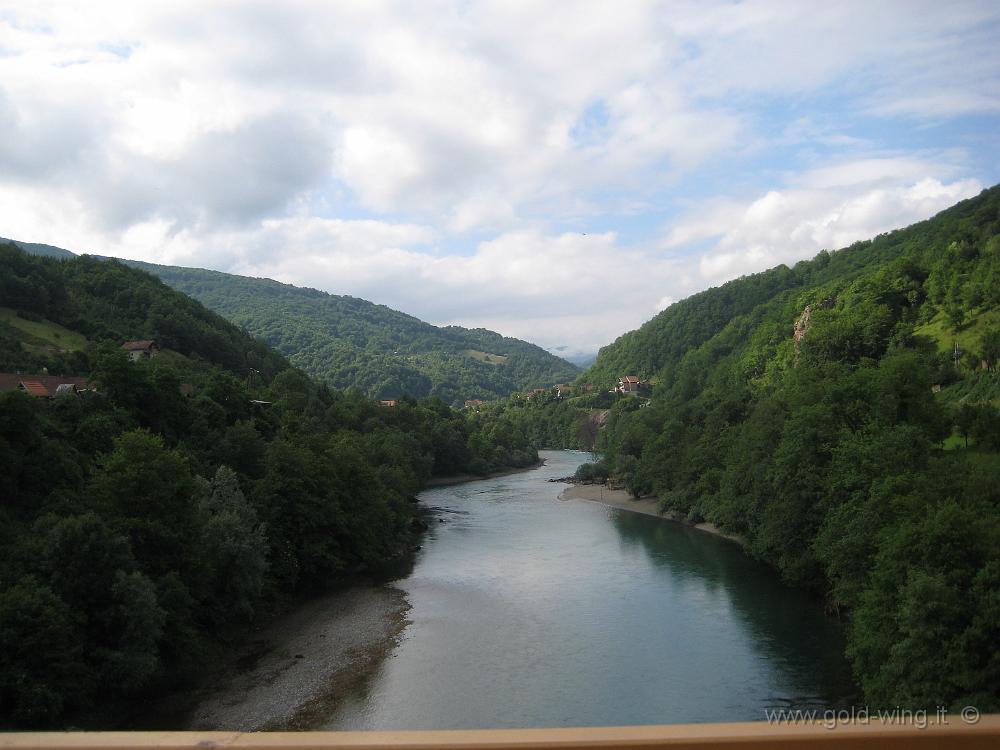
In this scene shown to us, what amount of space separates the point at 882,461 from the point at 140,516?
25.3m

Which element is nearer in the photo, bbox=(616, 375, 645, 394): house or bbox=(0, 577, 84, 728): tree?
bbox=(0, 577, 84, 728): tree

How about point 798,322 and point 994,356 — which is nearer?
point 994,356

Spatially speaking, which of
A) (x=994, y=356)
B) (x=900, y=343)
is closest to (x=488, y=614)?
(x=994, y=356)

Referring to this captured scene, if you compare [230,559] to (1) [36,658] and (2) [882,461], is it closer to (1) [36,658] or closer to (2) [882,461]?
(1) [36,658]

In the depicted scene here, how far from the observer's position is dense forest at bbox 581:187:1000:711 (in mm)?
17391

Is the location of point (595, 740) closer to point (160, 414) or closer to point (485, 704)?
point (485, 704)

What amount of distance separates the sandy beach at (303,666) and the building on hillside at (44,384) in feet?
49.7

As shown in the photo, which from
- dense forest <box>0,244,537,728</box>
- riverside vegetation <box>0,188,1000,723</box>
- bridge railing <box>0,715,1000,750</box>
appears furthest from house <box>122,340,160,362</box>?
bridge railing <box>0,715,1000,750</box>

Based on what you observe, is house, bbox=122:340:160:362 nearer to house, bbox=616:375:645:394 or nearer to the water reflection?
the water reflection

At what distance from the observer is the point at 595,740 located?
2453mm

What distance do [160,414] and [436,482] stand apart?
4689cm

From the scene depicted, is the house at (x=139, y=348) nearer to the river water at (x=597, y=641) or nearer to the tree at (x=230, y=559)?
the river water at (x=597, y=641)

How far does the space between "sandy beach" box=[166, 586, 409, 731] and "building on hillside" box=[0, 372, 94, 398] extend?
15.2 m

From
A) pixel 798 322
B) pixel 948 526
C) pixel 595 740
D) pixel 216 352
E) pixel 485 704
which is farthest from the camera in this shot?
pixel 798 322
